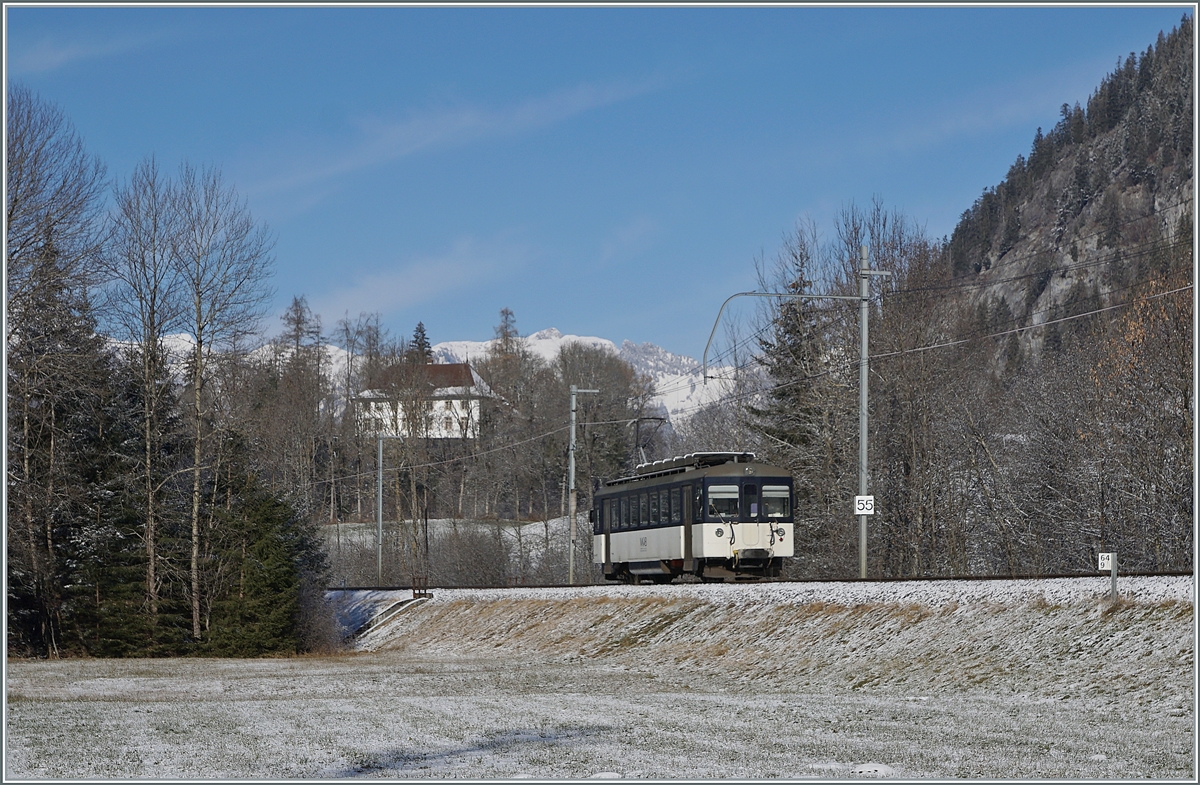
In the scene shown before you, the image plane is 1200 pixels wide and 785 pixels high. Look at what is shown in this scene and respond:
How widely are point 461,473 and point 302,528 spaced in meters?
50.4

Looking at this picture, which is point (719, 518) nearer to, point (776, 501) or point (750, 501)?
point (750, 501)

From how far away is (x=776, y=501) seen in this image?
1304 inches

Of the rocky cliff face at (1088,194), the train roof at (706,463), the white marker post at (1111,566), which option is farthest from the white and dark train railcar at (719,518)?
the rocky cliff face at (1088,194)

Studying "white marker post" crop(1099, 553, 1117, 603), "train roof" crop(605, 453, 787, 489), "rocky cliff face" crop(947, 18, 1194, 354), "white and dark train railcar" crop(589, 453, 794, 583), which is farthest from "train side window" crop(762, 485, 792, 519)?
"rocky cliff face" crop(947, 18, 1194, 354)

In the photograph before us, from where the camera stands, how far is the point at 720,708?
17.0m

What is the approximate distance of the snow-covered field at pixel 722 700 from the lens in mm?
11961

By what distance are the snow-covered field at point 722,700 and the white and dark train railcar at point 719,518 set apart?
2.64m

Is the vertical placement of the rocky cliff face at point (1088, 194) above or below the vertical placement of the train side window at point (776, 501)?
above

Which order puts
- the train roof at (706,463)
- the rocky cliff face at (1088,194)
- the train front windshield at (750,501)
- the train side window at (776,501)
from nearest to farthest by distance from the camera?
1. the train front windshield at (750,501)
2. the train roof at (706,463)
3. the train side window at (776,501)
4. the rocky cliff face at (1088,194)

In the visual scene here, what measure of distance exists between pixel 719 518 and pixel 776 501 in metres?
1.75

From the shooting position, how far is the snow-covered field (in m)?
12.0

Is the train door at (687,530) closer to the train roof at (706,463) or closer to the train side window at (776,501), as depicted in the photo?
the train roof at (706,463)

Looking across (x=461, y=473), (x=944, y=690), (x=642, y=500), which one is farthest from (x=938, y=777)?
(x=461, y=473)

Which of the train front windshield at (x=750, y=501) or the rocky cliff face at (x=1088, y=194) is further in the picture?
the rocky cliff face at (x=1088, y=194)
